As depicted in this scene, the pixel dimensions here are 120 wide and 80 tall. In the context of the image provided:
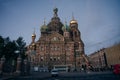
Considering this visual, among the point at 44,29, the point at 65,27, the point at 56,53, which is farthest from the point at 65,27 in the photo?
the point at 56,53

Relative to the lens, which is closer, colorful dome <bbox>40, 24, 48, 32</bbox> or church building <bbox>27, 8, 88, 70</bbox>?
church building <bbox>27, 8, 88, 70</bbox>

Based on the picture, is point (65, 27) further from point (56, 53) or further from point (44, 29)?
point (56, 53)

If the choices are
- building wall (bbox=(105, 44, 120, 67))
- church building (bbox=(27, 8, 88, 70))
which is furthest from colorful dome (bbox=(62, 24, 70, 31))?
building wall (bbox=(105, 44, 120, 67))

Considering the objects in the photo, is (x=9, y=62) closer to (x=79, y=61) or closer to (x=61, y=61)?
(x=61, y=61)

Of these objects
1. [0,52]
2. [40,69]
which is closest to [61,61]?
[40,69]

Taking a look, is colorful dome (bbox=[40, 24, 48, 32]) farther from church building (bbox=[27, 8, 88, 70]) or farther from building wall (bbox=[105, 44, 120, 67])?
building wall (bbox=[105, 44, 120, 67])

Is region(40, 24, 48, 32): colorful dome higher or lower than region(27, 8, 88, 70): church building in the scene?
Answer: higher

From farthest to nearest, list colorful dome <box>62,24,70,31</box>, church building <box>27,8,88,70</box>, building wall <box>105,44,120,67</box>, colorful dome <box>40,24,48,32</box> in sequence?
colorful dome <box>62,24,70,31</box>
colorful dome <box>40,24,48,32</box>
church building <box>27,8,88,70</box>
building wall <box>105,44,120,67</box>

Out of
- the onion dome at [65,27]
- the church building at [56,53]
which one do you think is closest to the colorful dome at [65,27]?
the onion dome at [65,27]

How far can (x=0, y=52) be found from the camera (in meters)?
38.8

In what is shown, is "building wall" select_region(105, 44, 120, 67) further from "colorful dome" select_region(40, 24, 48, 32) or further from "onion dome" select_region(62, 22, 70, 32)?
"colorful dome" select_region(40, 24, 48, 32)

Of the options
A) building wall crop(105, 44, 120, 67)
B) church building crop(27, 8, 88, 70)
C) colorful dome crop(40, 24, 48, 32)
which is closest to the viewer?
building wall crop(105, 44, 120, 67)

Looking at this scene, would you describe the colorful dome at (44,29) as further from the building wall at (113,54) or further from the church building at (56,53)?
the building wall at (113,54)

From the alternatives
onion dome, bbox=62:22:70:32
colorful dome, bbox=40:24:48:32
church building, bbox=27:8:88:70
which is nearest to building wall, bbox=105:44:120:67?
church building, bbox=27:8:88:70
